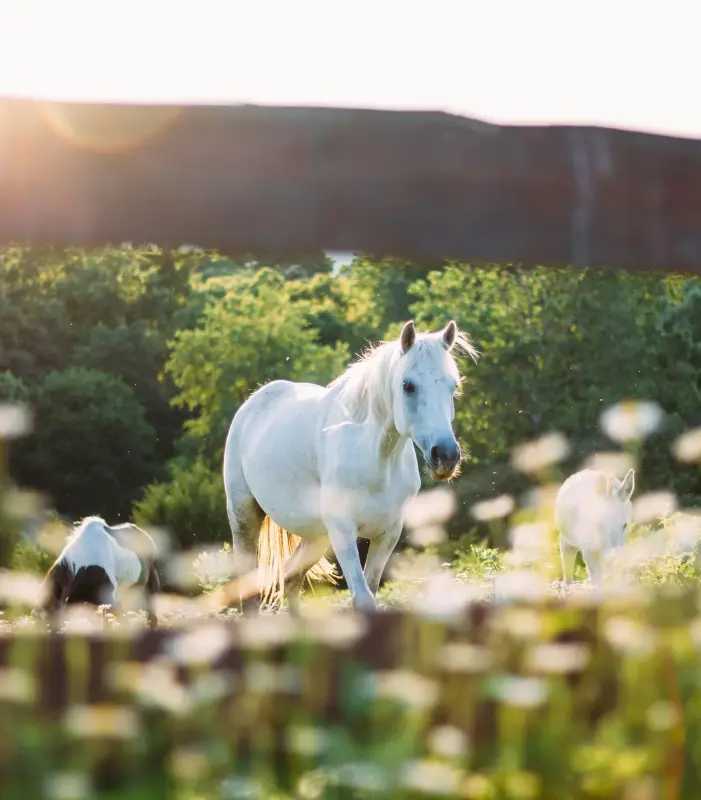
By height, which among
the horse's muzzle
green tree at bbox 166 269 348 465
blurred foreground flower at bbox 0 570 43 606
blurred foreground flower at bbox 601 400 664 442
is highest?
green tree at bbox 166 269 348 465

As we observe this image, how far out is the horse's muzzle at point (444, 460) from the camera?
221 inches

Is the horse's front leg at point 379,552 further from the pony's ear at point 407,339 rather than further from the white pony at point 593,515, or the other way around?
the white pony at point 593,515

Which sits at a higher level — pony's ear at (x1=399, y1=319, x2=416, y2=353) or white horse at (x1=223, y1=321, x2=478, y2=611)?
pony's ear at (x1=399, y1=319, x2=416, y2=353)

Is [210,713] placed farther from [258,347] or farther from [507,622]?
[258,347]

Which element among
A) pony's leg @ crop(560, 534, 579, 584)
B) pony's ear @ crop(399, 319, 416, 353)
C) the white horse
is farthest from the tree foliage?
pony's ear @ crop(399, 319, 416, 353)

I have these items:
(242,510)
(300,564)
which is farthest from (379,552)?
(242,510)

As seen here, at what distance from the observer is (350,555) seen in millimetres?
6711

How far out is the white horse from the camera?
19.6ft

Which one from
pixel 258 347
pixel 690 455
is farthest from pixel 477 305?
pixel 690 455

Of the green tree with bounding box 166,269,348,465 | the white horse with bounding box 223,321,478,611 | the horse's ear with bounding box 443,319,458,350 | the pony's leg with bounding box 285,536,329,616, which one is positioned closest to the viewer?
the white horse with bounding box 223,321,478,611

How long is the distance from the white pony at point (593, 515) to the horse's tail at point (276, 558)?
68.1 inches

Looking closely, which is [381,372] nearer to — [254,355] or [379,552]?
[379,552]

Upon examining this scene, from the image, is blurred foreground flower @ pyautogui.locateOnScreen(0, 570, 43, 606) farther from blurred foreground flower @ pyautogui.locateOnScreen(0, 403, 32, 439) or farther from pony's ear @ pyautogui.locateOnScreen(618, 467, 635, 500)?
pony's ear @ pyautogui.locateOnScreen(618, 467, 635, 500)

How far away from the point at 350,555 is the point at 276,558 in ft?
5.76
